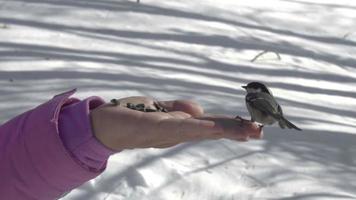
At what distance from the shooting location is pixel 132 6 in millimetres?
4574

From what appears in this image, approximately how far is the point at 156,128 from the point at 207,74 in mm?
2245

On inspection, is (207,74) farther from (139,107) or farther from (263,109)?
(139,107)

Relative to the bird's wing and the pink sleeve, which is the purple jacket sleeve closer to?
the pink sleeve

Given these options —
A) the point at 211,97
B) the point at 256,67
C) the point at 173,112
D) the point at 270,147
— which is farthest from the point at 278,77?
the point at 173,112

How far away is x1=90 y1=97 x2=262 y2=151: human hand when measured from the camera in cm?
158

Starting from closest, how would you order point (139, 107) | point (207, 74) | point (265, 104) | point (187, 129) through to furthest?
1. point (187, 129)
2. point (139, 107)
3. point (265, 104)
4. point (207, 74)

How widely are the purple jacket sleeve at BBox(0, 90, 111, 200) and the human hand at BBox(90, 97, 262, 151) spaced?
89 mm

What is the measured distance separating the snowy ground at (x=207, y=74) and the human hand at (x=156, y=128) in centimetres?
97

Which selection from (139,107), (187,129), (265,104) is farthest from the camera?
(265,104)

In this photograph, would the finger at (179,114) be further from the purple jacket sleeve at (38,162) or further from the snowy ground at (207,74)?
the snowy ground at (207,74)

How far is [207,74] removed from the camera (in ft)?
12.5

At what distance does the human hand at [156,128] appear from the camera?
5.17 ft

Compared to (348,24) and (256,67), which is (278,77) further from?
(348,24)

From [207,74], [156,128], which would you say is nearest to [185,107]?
[156,128]
